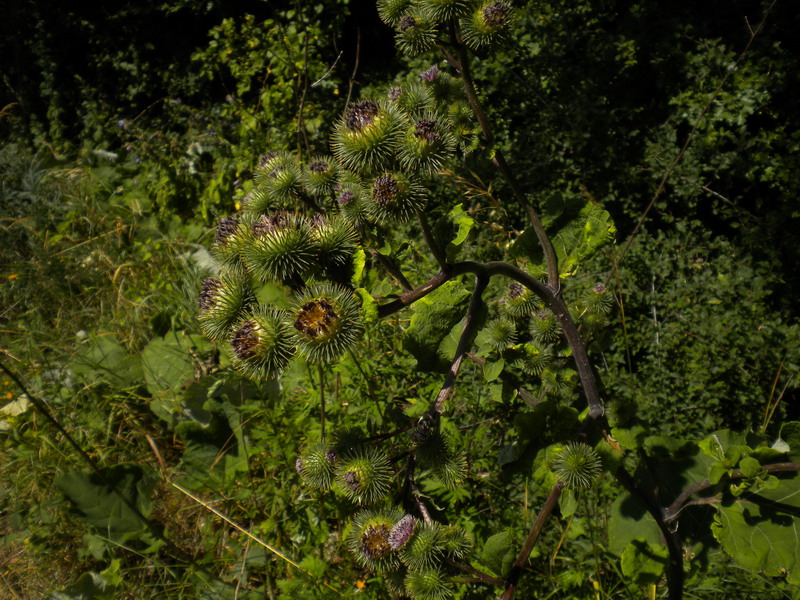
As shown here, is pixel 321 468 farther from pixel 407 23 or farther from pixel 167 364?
pixel 167 364

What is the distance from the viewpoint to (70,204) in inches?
195

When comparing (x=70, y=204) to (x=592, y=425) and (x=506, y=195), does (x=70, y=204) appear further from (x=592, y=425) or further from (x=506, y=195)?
(x=592, y=425)

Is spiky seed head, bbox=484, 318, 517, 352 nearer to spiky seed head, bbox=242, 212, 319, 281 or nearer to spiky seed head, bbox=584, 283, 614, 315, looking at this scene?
spiky seed head, bbox=584, 283, 614, 315

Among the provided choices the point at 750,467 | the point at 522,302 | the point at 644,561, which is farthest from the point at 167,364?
the point at 750,467


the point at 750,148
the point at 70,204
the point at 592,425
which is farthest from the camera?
the point at 70,204

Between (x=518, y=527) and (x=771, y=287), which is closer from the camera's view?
(x=518, y=527)

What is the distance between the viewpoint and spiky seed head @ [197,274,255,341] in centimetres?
153

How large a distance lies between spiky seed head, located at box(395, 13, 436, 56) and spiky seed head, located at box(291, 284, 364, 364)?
2.70 feet

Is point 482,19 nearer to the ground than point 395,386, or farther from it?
farther from it

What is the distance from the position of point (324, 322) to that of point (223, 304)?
35 cm

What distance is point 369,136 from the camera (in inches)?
61.2

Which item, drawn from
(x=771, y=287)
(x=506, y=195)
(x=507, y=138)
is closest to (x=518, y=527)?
(x=771, y=287)

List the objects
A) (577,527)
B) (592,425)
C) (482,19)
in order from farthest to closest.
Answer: (577,527), (482,19), (592,425)

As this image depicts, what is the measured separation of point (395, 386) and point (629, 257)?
4.93 feet
